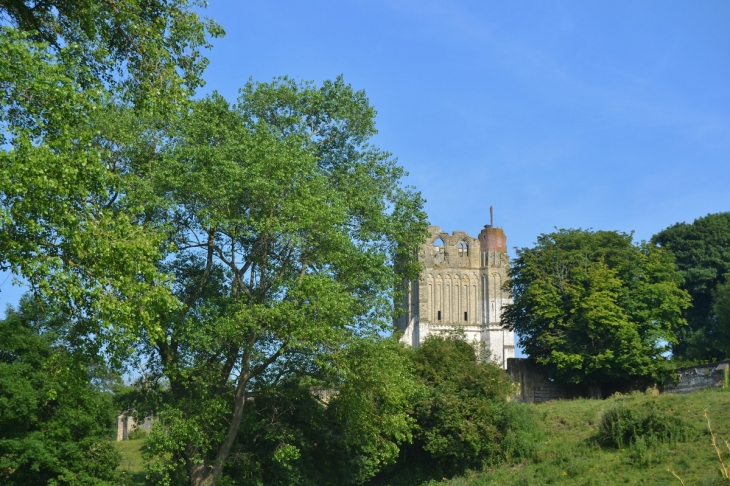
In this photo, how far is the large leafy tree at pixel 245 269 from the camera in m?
22.1

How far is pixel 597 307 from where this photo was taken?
A: 38.3 meters

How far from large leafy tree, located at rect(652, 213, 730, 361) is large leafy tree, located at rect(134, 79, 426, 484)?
99.9 feet

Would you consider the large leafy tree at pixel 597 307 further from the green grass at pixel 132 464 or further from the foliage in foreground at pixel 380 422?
the green grass at pixel 132 464

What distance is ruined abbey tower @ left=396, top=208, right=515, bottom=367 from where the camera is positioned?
8675cm

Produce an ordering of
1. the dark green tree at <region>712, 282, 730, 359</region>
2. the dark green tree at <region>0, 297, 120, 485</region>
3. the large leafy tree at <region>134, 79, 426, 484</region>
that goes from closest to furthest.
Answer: the large leafy tree at <region>134, 79, 426, 484</region> < the dark green tree at <region>0, 297, 120, 485</region> < the dark green tree at <region>712, 282, 730, 359</region>

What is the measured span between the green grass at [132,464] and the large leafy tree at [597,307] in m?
17.2

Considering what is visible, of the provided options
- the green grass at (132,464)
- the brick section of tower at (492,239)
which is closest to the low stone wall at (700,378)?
the green grass at (132,464)

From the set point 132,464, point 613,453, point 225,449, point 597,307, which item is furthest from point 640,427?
point 132,464

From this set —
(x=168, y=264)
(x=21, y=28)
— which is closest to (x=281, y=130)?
(x=168, y=264)

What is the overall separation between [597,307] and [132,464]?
2010 centimetres

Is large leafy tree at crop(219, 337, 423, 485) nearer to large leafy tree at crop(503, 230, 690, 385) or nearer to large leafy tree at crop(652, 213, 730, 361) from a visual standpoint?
large leafy tree at crop(503, 230, 690, 385)

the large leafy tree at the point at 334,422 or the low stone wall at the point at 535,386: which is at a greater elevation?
the low stone wall at the point at 535,386

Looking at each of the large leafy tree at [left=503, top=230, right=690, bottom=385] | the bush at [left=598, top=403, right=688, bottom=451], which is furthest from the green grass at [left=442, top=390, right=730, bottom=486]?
the large leafy tree at [left=503, top=230, right=690, bottom=385]

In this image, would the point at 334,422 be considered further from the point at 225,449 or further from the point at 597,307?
the point at 597,307
